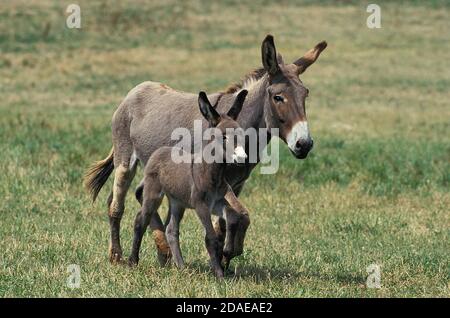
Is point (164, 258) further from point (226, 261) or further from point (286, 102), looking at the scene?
point (286, 102)

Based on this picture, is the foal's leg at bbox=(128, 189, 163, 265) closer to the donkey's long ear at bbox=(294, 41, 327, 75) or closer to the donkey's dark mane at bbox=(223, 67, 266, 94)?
the donkey's dark mane at bbox=(223, 67, 266, 94)

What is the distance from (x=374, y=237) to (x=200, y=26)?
104ft

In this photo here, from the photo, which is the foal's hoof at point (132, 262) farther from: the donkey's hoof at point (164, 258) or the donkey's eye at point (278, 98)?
the donkey's eye at point (278, 98)

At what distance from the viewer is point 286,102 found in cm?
880

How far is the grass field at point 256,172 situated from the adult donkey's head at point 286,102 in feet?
4.25

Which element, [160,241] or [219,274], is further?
[160,241]

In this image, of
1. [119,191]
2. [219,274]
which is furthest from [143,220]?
[119,191]

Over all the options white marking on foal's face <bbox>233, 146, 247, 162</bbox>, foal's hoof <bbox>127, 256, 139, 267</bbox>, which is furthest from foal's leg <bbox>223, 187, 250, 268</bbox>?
foal's hoof <bbox>127, 256, 139, 267</bbox>

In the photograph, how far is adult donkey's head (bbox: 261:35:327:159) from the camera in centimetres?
848

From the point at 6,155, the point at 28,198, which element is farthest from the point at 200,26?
the point at 28,198

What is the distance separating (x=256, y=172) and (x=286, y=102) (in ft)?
22.3

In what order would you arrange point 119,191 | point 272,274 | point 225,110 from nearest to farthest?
point 272,274 → point 225,110 → point 119,191

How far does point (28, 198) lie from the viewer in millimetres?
13039

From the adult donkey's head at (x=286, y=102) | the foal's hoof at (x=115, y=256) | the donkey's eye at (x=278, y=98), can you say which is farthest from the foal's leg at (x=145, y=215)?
the donkey's eye at (x=278, y=98)
